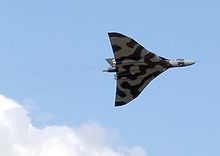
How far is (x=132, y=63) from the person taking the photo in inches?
4771

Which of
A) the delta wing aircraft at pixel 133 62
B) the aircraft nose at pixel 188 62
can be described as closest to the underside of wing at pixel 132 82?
the delta wing aircraft at pixel 133 62

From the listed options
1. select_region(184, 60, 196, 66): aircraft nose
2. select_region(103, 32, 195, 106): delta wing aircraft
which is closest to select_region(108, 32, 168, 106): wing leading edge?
select_region(103, 32, 195, 106): delta wing aircraft

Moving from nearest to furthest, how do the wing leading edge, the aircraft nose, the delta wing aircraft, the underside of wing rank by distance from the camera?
the aircraft nose
the delta wing aircraft
the wing leading edge
the underside of wing

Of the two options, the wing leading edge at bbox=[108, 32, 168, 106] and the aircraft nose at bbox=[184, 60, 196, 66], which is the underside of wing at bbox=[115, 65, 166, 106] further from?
the aircraft nose at bbox=[184, 60, 196, 66]

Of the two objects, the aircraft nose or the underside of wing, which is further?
the underside of wing

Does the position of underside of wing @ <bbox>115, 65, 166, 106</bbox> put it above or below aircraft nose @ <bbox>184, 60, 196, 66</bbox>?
below

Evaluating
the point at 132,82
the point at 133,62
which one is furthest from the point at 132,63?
the point at 132,82

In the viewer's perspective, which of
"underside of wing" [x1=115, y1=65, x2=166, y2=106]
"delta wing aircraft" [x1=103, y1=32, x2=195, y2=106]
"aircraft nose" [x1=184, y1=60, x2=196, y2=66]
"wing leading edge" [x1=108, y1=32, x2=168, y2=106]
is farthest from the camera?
"underside of wing" [x1=115, y1=65, x2=166, y2=106]

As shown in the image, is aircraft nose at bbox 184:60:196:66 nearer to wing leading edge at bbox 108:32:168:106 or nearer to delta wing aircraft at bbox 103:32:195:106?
delta wing aircraft at bbox 103:32:195:106

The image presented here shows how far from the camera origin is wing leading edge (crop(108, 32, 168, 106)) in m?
120

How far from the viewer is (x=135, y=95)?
128375mm

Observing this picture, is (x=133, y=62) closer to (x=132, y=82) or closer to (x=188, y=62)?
(x=132, y=82)

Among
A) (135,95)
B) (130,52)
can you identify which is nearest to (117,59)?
(130,52)

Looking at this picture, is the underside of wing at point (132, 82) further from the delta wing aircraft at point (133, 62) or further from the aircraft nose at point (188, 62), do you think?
the aircraft nose at point (188, 62)
